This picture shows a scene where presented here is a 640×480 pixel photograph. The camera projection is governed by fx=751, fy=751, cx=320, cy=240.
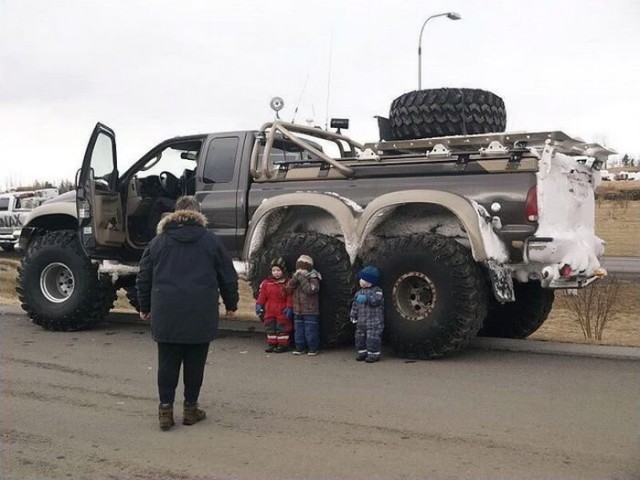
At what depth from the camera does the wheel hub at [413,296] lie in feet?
23.1

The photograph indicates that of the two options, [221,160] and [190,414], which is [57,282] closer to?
[221,160]

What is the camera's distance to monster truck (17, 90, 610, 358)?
6793 millimetres

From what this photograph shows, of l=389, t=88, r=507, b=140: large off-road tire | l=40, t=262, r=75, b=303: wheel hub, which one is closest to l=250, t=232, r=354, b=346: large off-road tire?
l=389, t=88, r=507, b=140: large off-road tire

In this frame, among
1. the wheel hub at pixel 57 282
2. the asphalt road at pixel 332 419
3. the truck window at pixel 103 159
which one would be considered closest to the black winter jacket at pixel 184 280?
the asphalt road at pixel 332 419

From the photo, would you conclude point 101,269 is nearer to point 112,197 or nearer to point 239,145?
Answer: point 112,197

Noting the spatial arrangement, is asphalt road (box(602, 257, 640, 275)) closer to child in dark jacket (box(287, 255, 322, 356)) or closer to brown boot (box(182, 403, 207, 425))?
child in dark jacket (box(287, 255, 322, 356))

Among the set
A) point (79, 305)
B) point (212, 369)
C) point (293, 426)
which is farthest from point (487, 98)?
point (79, 305)

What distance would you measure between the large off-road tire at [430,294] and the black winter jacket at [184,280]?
2245 mm

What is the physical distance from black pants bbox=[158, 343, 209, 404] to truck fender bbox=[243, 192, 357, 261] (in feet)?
8.57

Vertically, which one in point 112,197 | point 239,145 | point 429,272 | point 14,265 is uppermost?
point 239,145

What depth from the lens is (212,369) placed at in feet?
22.5

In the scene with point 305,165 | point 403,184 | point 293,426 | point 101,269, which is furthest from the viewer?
point 101,269

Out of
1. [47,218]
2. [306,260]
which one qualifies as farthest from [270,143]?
[47,218]

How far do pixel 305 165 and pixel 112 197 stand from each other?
253 centimetres
